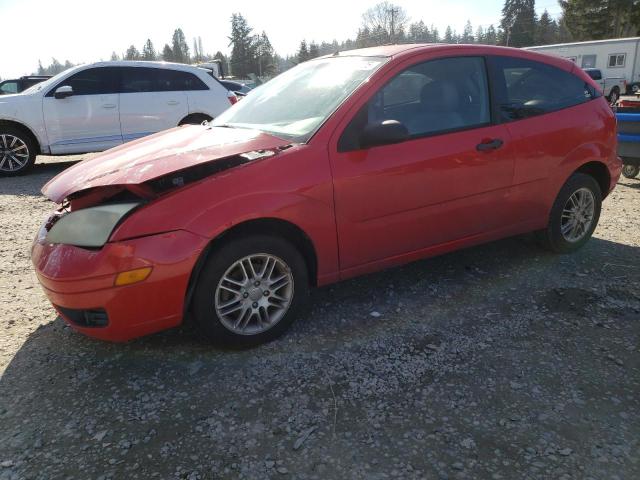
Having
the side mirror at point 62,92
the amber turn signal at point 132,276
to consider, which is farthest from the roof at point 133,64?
the amber turn signal at point 132,276

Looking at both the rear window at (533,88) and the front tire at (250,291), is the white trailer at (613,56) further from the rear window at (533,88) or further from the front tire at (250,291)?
the front tire at (250,291)

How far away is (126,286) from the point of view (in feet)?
8.20

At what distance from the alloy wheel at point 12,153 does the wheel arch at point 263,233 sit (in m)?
7.05

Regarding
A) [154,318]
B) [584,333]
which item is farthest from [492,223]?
[154,318]

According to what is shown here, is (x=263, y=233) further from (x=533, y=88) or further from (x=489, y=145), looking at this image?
(x=533, y=88)

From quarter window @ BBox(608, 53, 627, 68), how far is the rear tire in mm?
34642

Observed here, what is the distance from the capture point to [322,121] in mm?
3061

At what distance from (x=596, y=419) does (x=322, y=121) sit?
216 centimetres

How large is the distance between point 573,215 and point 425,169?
1.84 m

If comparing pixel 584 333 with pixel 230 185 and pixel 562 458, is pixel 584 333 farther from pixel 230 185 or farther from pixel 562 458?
pixel 230 185

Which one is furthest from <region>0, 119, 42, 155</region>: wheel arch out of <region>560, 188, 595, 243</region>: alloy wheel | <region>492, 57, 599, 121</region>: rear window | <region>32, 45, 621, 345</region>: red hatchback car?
<region>560, 188, 595, 243</region>: alloy wheel

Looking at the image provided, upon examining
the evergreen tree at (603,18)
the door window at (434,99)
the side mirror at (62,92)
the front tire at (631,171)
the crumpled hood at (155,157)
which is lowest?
the front tire at (631,171)

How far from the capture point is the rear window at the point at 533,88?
3736 mm

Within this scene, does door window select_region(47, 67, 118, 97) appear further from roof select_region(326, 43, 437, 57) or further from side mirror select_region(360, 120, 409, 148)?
side mirror select_region(360, 120, 409, 148)
